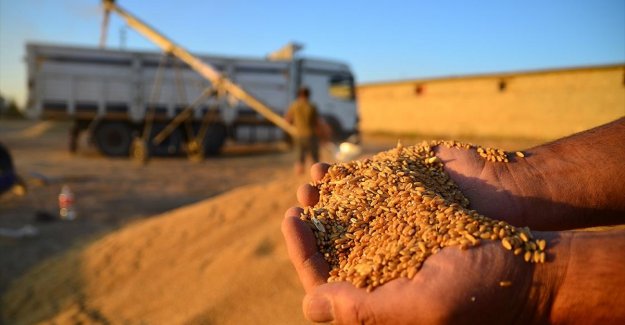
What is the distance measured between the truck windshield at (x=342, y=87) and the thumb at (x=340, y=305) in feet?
50.1

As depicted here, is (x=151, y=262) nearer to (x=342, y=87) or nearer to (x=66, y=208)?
(x=66, y=208)

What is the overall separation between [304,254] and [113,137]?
14.5 meters

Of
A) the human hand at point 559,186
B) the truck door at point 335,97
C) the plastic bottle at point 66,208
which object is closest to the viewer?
the human hand at point 559,186

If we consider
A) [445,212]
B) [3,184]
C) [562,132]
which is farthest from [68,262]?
[562,132]

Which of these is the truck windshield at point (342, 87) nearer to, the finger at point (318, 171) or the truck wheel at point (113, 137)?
the truck wheel at point (113, 137)

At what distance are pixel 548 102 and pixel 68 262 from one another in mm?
20530

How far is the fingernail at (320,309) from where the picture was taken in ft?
5.03

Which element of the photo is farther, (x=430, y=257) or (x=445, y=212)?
(x=445, y=212)

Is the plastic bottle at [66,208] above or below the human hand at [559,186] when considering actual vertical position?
below

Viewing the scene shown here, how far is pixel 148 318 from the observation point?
3.57 metres

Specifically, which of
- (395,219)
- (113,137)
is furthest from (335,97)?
(395,219)

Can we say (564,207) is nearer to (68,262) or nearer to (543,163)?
(543,163)

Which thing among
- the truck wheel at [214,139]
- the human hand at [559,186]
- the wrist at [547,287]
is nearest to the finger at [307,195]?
the human hand at [559,186]

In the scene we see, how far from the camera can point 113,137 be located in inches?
585
